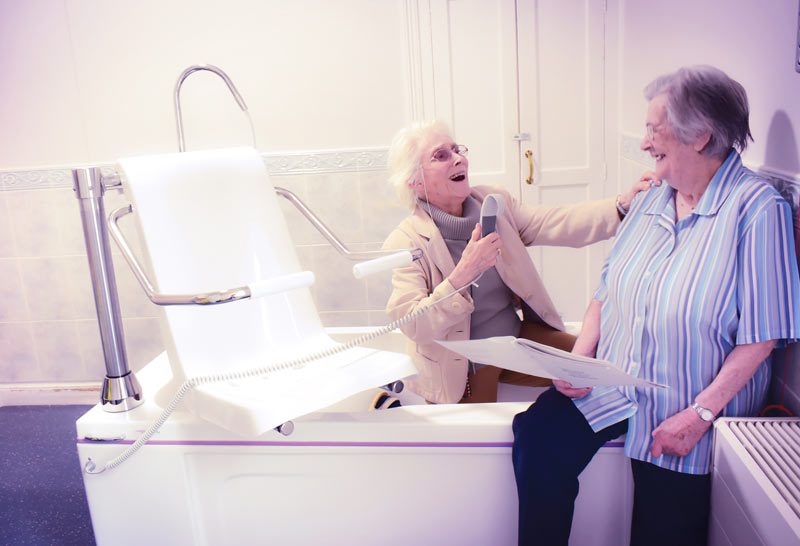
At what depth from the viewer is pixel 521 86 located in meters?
3.21

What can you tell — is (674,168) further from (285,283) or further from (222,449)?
(222,449)

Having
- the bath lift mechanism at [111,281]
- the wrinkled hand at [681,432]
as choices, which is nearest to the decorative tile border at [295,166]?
the bath lift mechanism at [111,281]

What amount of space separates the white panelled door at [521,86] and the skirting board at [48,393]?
2.08 m

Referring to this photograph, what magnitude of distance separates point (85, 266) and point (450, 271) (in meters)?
2.09

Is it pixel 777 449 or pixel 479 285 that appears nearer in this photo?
pixel 777 449

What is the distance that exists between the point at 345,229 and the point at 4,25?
5.79 feet

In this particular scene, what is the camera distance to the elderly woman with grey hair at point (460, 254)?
1.97m

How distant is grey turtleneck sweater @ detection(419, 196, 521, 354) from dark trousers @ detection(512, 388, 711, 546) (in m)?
0.52

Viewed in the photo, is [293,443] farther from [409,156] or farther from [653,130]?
[653,130]

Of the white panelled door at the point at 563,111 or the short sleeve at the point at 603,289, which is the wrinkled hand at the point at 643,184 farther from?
the white panelled door at the point at 563,111

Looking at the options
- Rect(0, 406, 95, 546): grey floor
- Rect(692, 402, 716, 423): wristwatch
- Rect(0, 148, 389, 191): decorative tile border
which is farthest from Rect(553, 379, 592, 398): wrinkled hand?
Rect(0, 148, 389, 191): decorative tile border

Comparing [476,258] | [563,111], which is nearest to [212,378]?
[476,258]

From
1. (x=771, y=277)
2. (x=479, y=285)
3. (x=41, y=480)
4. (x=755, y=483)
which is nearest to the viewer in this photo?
(x=755, y=483)

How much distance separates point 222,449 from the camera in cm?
171
